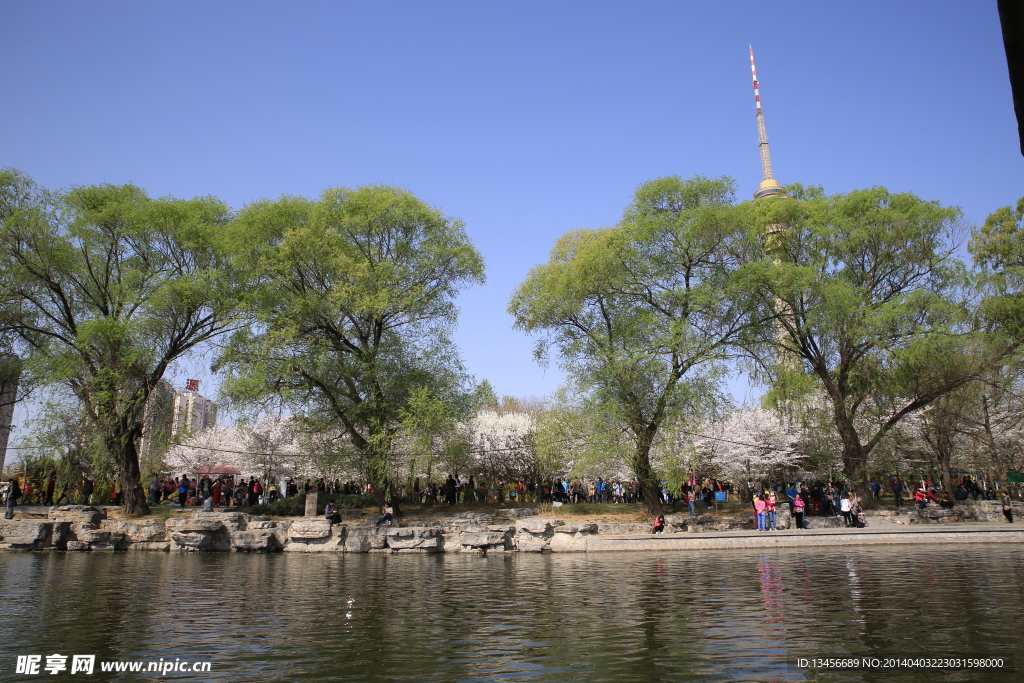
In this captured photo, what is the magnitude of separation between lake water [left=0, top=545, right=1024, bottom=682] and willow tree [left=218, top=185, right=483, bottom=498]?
11.8 metres

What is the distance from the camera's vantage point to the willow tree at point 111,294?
89.9 feet

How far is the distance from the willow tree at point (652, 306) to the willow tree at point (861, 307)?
1823 mm

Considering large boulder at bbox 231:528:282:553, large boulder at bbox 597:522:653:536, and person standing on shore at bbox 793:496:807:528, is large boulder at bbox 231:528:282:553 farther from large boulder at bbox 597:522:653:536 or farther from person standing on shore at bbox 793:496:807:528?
person standing on shore at bbox 793:496:807:528

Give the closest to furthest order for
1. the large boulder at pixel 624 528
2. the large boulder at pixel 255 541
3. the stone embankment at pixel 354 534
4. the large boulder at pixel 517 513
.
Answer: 1. the stone embankment at pixel 354 534
2. the large boulder at pixel 255 541
3. the large boulder at pixel 624 528
4. the large boulder at pixel 517 513

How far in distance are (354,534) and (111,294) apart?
580 inches

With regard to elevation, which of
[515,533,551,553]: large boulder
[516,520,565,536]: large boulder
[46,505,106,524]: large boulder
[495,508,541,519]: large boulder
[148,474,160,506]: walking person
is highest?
[148,474,160,506]: walking person

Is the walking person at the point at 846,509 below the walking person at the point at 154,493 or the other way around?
below

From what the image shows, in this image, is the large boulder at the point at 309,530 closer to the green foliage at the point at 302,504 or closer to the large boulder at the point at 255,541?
the large boulder at the point at 255,541

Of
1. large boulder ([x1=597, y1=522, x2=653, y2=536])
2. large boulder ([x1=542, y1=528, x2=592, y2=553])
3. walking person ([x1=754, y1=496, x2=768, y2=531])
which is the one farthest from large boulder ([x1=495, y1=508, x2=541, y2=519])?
walking person ([x1=754, y1=496, x2=768, y2=531])

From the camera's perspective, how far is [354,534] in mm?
25719

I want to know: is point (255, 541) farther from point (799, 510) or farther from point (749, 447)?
point (749, 447)

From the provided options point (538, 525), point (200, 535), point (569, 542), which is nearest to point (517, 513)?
point (538, 525)

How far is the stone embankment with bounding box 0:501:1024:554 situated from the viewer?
78.9 feet

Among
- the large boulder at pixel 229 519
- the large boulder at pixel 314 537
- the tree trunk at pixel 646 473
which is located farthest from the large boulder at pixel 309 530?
the tree trunk at pixel 646 473
